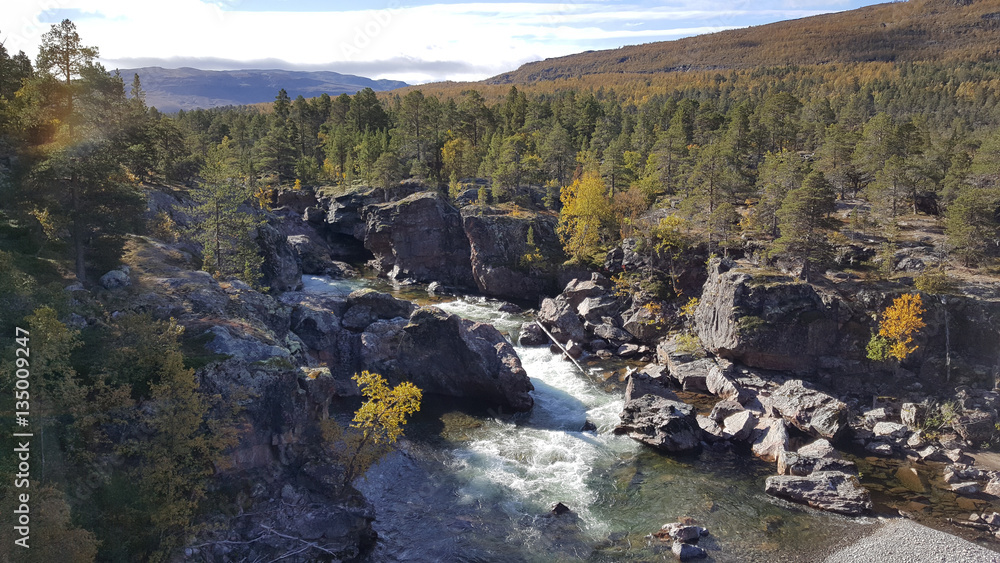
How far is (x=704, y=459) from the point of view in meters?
35.4

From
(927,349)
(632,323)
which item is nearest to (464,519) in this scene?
(632,323)

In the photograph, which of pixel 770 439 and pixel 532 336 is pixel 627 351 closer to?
pixel 532 336

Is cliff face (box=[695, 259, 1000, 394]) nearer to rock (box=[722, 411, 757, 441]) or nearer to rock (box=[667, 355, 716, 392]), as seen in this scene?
rock (box=[667, 355, 716, 392])

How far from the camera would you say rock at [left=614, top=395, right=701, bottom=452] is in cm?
3597

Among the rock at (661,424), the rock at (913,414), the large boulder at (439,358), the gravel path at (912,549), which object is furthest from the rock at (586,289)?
the gravel path at (912,549)

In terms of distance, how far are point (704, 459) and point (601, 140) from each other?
6317 centimetres

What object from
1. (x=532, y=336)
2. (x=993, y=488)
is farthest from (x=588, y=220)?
(x=993, y=488)

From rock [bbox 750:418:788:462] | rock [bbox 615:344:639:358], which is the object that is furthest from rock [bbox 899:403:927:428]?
rock [bbox 615:344:639:358]

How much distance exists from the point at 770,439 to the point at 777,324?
1327 centimetres

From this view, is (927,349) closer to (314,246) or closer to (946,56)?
(314,246)

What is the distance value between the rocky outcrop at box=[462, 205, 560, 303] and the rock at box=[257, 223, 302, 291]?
23.5 metres

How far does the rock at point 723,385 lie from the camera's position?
1671 inches

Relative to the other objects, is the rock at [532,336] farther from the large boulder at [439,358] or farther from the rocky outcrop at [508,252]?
the rocky outcrop at [508,252]

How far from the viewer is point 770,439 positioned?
3572 centimetres
